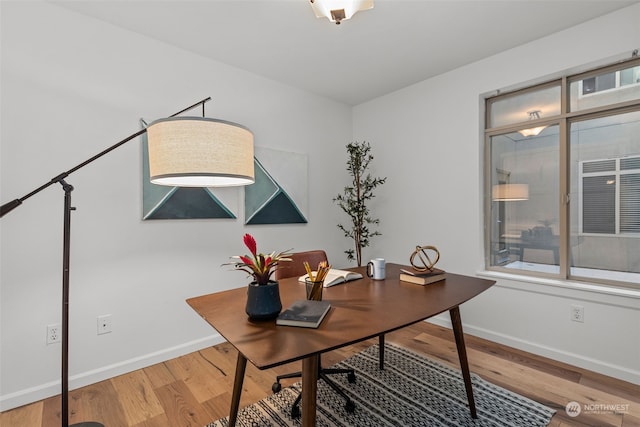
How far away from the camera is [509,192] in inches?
108

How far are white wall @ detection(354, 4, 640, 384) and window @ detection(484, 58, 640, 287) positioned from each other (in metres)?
0.18

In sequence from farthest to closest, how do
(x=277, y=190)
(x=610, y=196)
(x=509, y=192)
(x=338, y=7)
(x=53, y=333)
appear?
(x=277, y=190) → (x=509, y=192) → (x=610, y=196) → (x=53, y=333) → (x=338, y=7)

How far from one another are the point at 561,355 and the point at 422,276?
1.63 metres

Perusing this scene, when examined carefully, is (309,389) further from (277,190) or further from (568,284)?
(568,284)

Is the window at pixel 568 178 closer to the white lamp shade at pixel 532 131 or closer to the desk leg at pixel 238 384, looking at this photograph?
the white lamp shade at pixel 532 131

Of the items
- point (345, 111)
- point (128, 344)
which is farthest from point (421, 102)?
point (128, 344)

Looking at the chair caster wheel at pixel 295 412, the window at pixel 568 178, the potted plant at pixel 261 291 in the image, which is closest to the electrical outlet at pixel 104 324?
the chair caster wheel at pixel 295 412

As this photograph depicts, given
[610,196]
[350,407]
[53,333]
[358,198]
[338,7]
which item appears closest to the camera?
[338,7]

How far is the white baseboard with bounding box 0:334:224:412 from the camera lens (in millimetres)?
1798

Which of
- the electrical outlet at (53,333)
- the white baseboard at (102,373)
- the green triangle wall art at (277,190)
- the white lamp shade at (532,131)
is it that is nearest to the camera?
the white baseboard at (102,373)

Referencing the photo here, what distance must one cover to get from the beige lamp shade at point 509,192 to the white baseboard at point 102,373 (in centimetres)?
289

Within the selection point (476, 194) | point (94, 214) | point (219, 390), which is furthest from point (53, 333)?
point (476, 194)

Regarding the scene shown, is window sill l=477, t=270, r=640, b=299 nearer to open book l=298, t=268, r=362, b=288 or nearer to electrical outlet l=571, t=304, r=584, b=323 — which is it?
electrical outlet l=571, t=304, r=584, b=323

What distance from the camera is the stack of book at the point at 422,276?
1.66 meters
